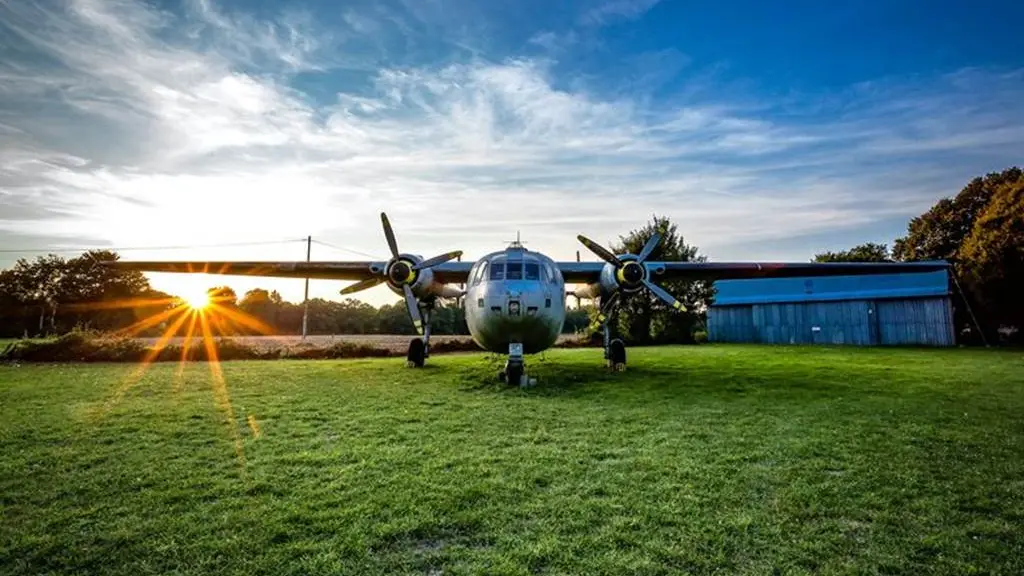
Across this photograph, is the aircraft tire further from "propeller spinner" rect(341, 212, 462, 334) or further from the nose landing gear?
"propeller spinner" rect(341, 212, 462, 334)

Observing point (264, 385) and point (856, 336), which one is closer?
point (264, 385)

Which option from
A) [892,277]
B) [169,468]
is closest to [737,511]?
[169,468]

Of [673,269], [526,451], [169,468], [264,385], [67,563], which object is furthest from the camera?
[673,269]

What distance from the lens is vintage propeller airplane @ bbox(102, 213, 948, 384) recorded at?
38.8 ft

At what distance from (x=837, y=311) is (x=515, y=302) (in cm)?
3102

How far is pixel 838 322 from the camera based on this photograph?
33.2 m

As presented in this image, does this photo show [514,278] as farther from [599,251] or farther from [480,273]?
[599,251]

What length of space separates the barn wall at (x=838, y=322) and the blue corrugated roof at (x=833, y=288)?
452 mm

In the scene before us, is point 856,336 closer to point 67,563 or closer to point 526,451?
point 526,451

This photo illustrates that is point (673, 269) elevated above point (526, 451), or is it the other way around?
point (673, 269)

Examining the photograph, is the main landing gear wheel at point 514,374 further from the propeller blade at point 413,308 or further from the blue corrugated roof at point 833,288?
the blue corrugated roof at point 833,288

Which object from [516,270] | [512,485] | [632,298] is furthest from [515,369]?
[632,298]

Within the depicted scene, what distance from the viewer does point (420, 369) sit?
16.1 metres

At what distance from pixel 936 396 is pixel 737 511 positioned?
8451mm
